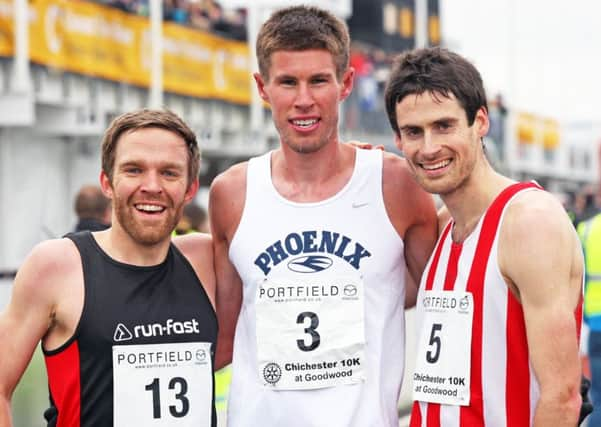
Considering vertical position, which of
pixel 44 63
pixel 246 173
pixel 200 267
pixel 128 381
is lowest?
pixel 128 381

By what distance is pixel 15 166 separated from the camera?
18375 mm

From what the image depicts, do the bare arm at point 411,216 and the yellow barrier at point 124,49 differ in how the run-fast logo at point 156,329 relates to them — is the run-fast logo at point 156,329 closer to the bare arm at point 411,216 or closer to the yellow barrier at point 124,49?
the bare arm at point 411,216

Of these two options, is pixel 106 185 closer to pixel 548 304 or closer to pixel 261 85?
pixel 261 85

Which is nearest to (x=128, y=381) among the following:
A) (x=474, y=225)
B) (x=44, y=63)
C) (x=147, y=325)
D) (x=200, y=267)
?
(x=147, y=325)

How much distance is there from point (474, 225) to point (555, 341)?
530 mm

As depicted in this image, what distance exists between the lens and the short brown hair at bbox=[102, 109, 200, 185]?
4.04 meters

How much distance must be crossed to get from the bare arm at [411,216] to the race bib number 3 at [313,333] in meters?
0.27

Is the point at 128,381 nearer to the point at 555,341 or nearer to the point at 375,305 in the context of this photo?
the point at 375,305

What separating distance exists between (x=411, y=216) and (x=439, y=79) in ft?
2.07

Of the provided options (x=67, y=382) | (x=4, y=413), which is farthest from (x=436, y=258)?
(x=4, y=413)

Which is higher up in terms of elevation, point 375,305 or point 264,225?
point 264,225

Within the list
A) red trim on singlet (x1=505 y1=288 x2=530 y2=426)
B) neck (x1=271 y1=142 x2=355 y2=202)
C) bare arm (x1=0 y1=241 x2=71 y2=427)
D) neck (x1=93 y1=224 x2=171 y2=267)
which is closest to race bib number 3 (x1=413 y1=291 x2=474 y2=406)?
red trim on singlet (x1=505 y1=288 x2=530 y2=426)

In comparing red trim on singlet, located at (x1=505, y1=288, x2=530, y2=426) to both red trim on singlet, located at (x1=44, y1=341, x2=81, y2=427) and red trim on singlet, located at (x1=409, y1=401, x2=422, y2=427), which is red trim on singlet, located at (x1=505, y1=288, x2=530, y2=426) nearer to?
red trim on singlet, located at (x1=409, y1=401, x2=422, y2=427)

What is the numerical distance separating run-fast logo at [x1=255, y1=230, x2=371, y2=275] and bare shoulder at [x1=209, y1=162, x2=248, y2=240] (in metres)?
0.20
